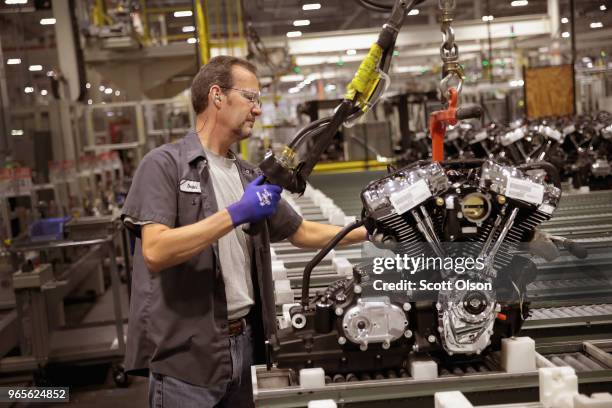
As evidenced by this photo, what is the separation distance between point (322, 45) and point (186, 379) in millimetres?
8449

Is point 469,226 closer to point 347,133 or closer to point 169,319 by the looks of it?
point 169,319

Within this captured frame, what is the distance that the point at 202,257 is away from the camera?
208 cm

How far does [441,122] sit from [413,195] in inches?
14.0

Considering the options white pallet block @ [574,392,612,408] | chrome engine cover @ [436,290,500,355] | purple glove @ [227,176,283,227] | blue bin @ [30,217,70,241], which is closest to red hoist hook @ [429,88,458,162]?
chrome engine cover @ [436,290,500,355]

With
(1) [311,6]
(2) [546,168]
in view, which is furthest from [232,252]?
(1) [311,6]

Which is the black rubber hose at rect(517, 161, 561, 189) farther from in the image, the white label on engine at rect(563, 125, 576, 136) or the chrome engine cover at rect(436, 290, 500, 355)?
the white label on engine at rect(563, 125, 576, 136)

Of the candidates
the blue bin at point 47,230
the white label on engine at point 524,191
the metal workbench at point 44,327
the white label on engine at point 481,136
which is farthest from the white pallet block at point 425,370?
the white label on engine at point 481,136

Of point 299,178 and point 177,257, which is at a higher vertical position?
A: point 299,178

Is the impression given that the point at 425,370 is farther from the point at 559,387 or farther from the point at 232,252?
the point at 232,252

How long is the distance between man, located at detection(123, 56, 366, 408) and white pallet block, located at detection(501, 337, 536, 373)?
708mm

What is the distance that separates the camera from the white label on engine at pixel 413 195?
2094 mm

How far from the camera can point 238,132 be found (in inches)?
86.4

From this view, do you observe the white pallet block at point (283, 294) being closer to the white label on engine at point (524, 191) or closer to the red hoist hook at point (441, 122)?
the red hoist hook at point (441, 122)

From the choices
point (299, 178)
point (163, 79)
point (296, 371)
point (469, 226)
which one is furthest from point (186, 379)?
point (163, 79)
